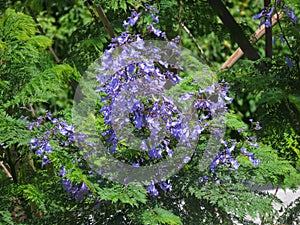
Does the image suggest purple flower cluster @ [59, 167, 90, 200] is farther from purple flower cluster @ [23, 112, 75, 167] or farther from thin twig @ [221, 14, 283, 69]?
thin twig @ [221, 14, 283, 69]

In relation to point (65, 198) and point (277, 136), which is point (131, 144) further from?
point (277, 136)

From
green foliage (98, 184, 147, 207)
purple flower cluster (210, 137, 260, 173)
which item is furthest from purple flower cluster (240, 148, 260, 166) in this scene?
green foliage (98, 184, 147, 207)

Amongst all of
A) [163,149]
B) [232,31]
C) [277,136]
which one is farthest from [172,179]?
[232,31]

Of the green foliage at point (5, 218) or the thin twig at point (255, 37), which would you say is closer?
the green foliage at point (5, 218)

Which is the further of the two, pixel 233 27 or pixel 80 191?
pixel 233 27

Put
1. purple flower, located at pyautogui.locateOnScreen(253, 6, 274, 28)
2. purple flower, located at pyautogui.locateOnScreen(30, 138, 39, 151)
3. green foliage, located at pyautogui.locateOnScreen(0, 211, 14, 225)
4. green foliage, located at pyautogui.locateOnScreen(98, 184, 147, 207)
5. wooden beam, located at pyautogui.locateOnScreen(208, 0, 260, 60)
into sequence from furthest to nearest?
wooden beam, located at pyautogui.locateOnScreen(208, 0, 260, 60) → purple flower, located at pyautogui.locateOnScreen(253, 6, 274, 28) → green foliage, located at pyautogui.locateOnScreen(0, 211, 14, 225) → purple flower, located at pyautogui.locateOnScreen(30, 138, 39, 151) → green foliage, located at pyautogui.locateOnScreen(98, 184, 147, 207)

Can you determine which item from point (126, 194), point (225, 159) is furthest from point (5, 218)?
point (225, 159)

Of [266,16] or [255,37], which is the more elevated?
[266,16]

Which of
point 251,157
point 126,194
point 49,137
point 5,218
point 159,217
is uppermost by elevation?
point 49,137

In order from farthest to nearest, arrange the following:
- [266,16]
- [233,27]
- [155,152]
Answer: [233,27] < [266,16] < [155,152]

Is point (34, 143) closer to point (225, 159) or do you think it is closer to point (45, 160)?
point (45, 160)

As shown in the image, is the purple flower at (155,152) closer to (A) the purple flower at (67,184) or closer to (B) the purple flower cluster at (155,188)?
(B) the purple flower cluster at (155,188)

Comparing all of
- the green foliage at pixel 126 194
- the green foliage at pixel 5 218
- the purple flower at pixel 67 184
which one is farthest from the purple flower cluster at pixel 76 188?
the green foliage at pixel 5 218

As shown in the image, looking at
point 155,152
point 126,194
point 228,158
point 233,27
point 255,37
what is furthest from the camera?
point 255,37
